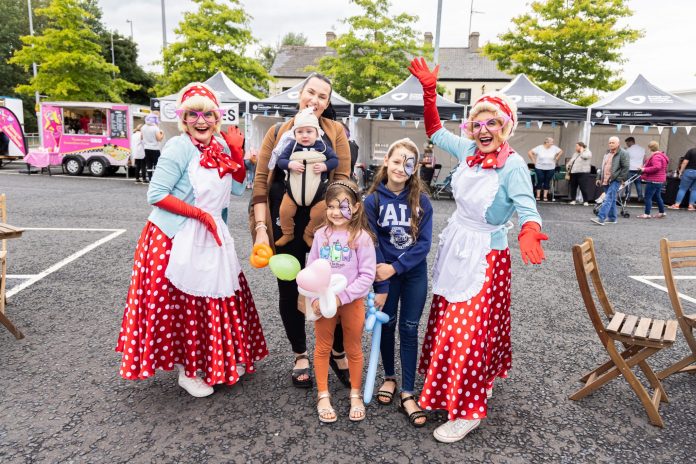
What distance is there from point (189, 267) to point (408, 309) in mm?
A: 1288

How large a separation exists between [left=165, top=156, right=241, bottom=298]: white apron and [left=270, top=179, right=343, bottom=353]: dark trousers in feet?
1.05

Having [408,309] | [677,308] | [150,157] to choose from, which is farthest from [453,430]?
[150,157]

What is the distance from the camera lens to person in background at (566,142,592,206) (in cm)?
1268

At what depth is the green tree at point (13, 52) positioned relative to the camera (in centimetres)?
3844

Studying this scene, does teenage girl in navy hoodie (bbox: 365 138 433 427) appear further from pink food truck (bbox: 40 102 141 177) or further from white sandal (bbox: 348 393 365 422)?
pink food truck (bbox: 40 102 141 177)

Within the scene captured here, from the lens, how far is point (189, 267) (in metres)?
2.68

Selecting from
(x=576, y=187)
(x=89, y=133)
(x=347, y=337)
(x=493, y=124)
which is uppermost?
(x=89, y=133)

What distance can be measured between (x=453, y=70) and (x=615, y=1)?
22447mm

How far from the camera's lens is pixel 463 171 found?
8.63 ft

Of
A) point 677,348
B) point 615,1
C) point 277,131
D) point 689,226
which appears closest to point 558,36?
point 615,1

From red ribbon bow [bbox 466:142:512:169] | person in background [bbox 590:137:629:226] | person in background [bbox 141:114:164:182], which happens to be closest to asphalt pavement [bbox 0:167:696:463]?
red ribbon bow [bbox 466:142:512:169]

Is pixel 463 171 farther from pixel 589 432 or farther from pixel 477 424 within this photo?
pixel 589 432

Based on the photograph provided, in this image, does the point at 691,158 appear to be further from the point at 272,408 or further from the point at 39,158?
the point at 39,158

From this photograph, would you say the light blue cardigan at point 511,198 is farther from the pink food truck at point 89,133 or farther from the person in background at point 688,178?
the pink food truck at point 89,133
